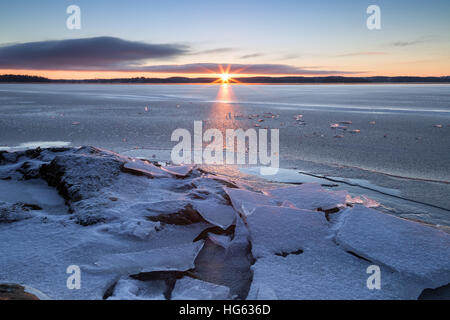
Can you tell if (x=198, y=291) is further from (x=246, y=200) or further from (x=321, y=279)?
(x=246, y=200)

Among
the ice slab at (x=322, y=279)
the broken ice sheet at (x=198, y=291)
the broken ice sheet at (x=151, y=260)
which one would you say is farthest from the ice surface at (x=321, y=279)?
the broken ice sheet at (x=151, y=260)

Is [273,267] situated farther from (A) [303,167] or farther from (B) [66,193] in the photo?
(A) [303,167]

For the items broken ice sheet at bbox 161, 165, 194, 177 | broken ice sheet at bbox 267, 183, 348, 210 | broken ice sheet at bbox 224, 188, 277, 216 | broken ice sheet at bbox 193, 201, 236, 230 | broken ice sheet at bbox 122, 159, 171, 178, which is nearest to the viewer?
broken ice sheet at bbox 193, 201, 236, 230

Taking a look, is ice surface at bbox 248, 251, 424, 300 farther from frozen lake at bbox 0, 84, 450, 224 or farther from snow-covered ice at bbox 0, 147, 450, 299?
frozen lake at bbox 0, 84, 450, 224

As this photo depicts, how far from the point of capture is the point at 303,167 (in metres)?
3.76

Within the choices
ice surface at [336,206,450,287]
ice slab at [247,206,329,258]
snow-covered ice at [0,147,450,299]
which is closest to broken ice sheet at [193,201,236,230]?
snow-covered ice at [0,147,450,299]

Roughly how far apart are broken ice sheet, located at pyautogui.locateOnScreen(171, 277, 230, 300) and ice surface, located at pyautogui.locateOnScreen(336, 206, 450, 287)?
2.63 ft

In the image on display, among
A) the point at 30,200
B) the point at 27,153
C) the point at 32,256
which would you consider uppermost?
the point at 27,153

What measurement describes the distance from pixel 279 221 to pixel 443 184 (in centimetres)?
218

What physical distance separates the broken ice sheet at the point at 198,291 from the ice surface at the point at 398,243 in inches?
31.5

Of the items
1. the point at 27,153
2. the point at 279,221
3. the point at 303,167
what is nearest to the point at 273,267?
the point at 279,221

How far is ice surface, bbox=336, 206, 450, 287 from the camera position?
5.07 ft

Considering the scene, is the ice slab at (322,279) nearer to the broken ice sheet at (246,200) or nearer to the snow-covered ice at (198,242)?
the snow-covered ice at (198,242)
